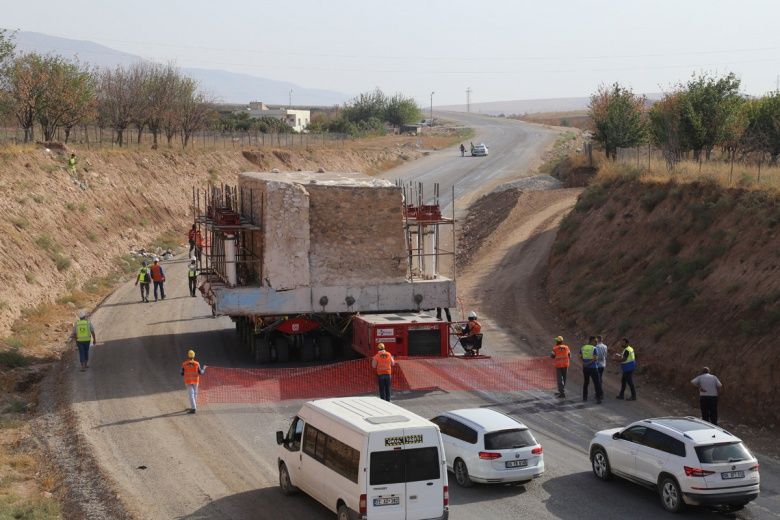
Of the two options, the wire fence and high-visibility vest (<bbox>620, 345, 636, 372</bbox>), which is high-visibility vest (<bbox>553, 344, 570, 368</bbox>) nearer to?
high-visibility vest (<bbox>620, 345, 636, 372</bbox>)

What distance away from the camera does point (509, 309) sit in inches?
1501

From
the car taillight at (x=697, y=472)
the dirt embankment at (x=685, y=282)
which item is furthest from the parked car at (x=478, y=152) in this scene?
the car taillight at (x=697, y=472)

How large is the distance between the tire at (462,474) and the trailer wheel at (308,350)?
1113cm

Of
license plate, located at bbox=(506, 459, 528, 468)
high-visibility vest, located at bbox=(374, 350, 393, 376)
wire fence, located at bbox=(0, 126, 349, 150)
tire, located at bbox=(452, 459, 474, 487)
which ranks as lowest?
tire, located at bbox=(452, 459, 474, 487)

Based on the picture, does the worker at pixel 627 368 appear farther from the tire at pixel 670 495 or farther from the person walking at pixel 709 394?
the tire at pixel 670 495

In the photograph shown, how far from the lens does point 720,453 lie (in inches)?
670

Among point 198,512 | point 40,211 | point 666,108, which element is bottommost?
point 198,512

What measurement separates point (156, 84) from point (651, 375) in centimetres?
6319

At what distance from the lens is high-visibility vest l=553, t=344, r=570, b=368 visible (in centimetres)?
2516

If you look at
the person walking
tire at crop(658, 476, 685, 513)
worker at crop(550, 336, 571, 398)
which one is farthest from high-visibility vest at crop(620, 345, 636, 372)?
tire at crop(658, 476, 685, 513)

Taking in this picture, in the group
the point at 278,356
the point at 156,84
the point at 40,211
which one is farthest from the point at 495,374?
the point at 156,84

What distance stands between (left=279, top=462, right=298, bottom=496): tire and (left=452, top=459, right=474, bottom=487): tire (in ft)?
10.3

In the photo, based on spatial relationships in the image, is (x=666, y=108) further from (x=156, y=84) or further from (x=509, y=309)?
(x=156, y=84)

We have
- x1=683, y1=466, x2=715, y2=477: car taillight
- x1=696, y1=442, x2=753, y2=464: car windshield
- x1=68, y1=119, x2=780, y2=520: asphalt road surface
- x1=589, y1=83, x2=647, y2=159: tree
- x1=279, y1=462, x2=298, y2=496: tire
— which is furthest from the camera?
x1=589, y1=83, x2=647, y2=159: tree
